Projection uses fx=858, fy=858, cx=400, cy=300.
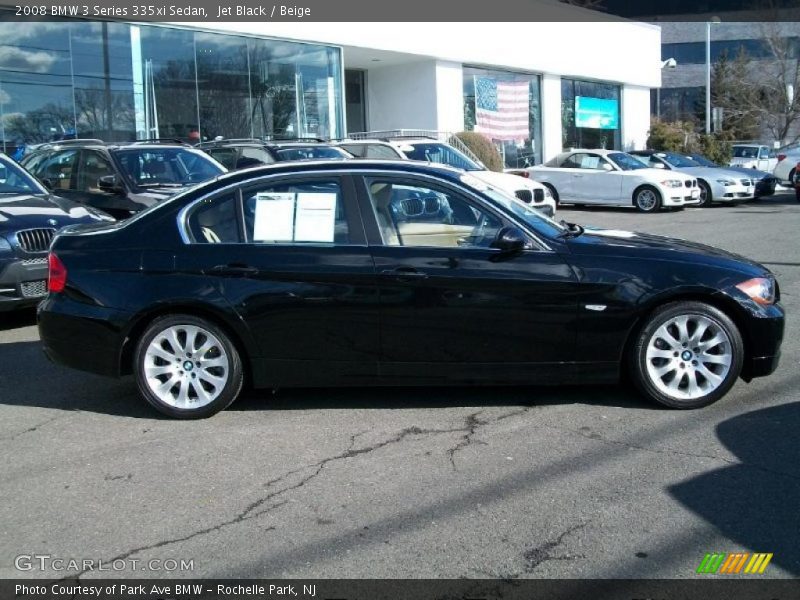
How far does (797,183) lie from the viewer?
22.4 m

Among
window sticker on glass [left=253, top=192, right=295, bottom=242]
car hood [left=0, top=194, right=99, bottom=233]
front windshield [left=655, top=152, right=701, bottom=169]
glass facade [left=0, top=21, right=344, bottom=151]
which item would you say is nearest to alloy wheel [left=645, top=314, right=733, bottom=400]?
window sticker on glass [left=253, top=192, right=295, bottom=242]

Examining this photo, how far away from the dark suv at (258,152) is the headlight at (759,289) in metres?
9.36

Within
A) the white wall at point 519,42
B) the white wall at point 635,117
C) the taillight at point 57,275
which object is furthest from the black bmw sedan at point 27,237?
the white wall at point 635,117

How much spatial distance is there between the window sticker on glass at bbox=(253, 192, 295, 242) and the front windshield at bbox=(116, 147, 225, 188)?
5218 millimetres

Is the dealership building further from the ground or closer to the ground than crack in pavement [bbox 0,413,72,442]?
further from the ground

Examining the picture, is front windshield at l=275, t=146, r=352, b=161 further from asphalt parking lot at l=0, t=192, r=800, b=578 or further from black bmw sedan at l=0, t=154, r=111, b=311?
asphalt parking lot at l=0, t=192, r=800, b=578

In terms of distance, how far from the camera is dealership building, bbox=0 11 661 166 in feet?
58.9

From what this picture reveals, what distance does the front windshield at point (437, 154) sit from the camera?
632 inches

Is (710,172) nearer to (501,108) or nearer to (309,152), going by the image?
(501,108)

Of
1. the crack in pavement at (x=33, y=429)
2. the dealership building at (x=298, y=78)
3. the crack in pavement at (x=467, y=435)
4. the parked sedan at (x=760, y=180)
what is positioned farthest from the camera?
the parked sedan at (x=760, y=180)

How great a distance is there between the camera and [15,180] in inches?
387

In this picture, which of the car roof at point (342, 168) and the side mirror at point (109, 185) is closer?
the car roof at point (342, 168)

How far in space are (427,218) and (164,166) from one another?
6.47 meters

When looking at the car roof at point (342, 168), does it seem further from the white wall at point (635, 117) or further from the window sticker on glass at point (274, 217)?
the white wall at point (635, 117)
